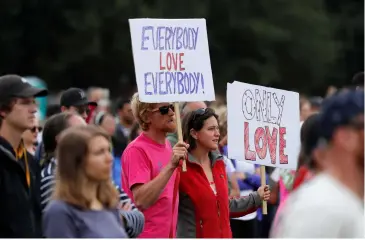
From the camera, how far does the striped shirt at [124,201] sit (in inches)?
234

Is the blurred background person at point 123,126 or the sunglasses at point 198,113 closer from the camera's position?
the sunglasses at point 198,113

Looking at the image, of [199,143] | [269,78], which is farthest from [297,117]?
[269,78]

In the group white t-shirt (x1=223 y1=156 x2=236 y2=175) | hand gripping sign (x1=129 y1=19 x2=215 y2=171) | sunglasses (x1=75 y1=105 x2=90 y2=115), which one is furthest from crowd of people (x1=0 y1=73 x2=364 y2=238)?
white t-shirt (x1=223 y1=156 x2=236 y2=175)

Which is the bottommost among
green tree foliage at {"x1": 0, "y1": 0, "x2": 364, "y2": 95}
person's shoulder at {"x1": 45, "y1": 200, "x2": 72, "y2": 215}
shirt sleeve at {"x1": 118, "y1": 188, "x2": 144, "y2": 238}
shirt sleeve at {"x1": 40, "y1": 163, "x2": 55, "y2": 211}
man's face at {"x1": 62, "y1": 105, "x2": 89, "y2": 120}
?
shirt sleeve at {"x1": 118, "y1": 188, "x2": 144, "y2": 238}

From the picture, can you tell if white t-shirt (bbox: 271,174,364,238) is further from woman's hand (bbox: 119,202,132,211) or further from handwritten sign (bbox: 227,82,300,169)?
handwritten sign (bbox: 227,82,300,169)

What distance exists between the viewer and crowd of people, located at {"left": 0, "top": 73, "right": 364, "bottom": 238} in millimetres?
3580

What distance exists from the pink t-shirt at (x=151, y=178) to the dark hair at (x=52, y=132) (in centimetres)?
44

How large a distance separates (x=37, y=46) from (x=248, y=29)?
7.41 m

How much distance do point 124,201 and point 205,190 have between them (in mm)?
1169

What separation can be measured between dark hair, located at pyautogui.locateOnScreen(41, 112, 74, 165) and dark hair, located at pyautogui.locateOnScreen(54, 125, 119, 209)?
5.24ft

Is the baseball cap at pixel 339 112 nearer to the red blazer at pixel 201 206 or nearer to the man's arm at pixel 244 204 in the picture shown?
the red blazer at pixel 201 206

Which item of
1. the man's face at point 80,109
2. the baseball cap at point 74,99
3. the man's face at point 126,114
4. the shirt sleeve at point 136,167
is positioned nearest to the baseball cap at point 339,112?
the shirt sleeve at point 136,167

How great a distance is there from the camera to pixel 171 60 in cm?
757

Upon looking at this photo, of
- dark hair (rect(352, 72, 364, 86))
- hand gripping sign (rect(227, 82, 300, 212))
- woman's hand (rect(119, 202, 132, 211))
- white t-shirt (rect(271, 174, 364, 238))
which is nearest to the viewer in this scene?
white t-shirt (rect(271, 174, 364, 238))
